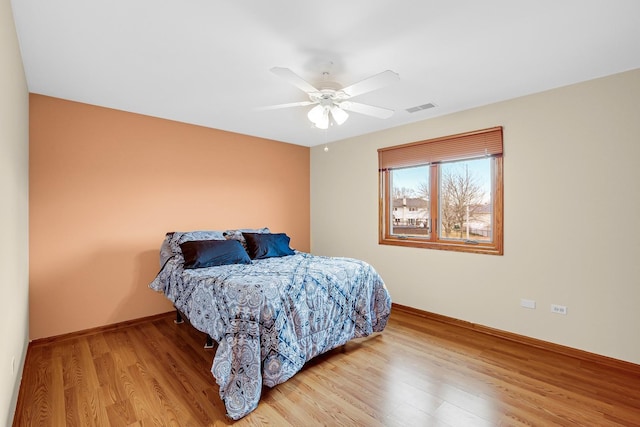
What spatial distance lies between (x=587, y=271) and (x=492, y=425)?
1.75m

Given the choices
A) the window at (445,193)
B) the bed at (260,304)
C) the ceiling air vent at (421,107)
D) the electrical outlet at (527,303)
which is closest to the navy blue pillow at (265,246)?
the bed at (260,304)

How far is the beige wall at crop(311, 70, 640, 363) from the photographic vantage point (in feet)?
8.34

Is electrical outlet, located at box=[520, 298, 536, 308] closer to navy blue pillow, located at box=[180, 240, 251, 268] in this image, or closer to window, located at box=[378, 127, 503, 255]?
window, located at box=[378, 127, 503, 255]

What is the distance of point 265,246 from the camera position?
3775 mm

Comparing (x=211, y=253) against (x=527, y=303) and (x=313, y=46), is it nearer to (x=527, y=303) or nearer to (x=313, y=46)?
(x=313, y=46)

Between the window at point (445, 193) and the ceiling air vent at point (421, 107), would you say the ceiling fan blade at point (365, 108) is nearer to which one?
the ceiling air vent at point (421, 107)

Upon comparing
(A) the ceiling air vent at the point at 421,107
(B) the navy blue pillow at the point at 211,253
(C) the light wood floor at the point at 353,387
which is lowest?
(C) the light wood floor at the point at 353,387

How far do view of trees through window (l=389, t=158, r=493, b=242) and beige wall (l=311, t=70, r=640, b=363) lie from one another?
27 cm

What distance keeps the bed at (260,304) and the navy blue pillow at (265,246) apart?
15 millimetres

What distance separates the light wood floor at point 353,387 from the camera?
1952mm

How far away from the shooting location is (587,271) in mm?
2717

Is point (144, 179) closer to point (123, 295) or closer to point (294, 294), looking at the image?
point (123, 295)

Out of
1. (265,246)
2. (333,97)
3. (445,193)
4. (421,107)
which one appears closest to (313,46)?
(333,97)

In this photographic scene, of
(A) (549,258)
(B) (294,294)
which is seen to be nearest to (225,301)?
(B) (294,294)
